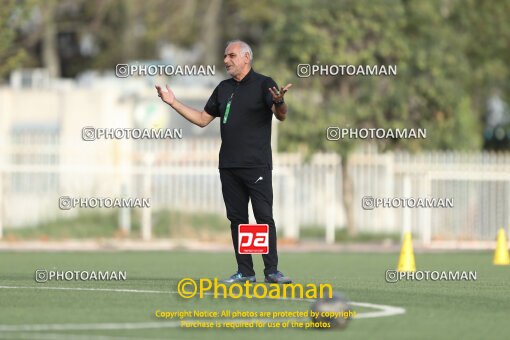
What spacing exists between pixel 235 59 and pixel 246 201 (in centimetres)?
129

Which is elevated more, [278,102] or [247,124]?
[278,102]

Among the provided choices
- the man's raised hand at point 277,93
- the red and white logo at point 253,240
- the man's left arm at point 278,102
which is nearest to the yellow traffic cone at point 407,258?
the red and white logo at point 253,240

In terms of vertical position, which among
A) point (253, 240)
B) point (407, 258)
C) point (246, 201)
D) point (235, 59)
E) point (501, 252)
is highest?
point (235, 59)

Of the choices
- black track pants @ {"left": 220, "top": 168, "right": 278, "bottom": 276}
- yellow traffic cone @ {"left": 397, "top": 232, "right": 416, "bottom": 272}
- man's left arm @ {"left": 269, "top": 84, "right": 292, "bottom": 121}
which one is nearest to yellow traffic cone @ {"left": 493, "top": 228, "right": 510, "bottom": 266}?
yellow traffic cone @ {"left": 397, "top": 232, "right": 416, "bottom": 272}

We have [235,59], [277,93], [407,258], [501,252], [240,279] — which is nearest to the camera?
[277,93]

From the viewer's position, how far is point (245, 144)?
41.1 feet

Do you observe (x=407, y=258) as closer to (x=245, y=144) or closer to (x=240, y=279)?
(x=240, y=279)

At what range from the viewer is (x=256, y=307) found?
10383 mm

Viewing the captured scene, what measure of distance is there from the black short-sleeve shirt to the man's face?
0.15 m

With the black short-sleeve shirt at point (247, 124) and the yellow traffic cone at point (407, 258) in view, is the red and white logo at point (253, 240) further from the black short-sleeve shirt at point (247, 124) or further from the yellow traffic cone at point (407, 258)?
the yellow traffic cone at point (407, 258)

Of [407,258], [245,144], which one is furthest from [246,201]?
[407,258]

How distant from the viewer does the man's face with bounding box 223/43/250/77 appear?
491 inches

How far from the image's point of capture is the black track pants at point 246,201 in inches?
496

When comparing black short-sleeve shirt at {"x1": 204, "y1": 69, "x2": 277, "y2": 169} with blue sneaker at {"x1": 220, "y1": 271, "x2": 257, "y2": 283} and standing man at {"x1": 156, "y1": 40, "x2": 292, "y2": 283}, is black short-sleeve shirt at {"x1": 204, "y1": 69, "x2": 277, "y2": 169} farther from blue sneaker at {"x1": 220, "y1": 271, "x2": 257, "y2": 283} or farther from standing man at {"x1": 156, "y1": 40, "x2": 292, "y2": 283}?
blue sneaker at {"x1": 220, "y1": 271, "x2": 257, "y2": 283}
